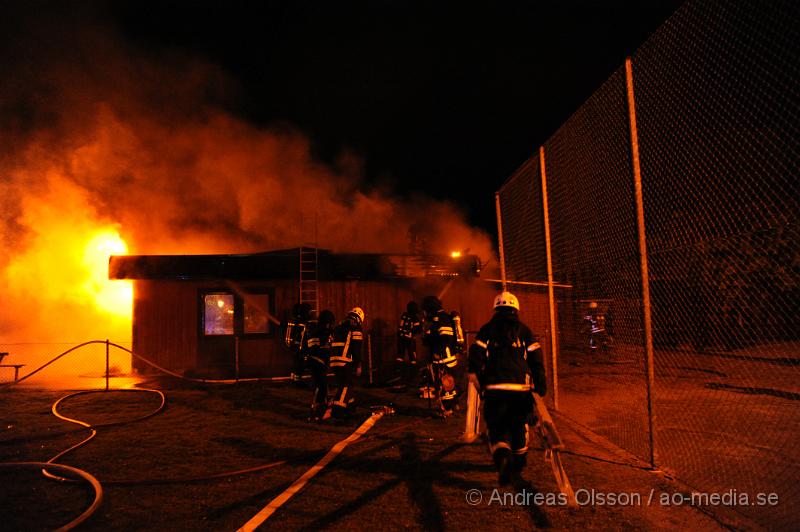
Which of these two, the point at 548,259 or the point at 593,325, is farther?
the point at 593,325

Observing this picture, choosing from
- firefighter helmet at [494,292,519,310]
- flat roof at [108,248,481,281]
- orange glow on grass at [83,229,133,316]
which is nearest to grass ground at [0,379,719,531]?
firefighter helmet at [494,292,519,310]

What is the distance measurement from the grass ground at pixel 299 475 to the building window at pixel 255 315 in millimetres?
4854

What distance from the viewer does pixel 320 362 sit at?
25.0 ft

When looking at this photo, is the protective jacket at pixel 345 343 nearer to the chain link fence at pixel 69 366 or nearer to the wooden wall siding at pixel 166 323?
the chain link fence at pixel 69 366

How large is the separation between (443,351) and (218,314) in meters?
7.77

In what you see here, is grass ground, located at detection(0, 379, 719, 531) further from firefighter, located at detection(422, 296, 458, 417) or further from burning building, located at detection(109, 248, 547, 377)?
burning building, located at detection(109, 248, 547, 377)

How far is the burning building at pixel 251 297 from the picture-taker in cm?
1234

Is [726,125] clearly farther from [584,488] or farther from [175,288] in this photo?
[175,288]

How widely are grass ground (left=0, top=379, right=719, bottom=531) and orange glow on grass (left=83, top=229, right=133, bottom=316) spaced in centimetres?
891

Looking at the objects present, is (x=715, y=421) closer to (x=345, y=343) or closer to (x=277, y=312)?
(x=345, y=343)

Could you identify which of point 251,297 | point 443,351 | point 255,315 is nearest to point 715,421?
point 443,351

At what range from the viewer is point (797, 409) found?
24.2 feet

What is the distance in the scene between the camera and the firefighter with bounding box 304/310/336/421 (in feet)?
24.6

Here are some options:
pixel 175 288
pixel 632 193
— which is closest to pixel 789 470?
pixel 632 193
